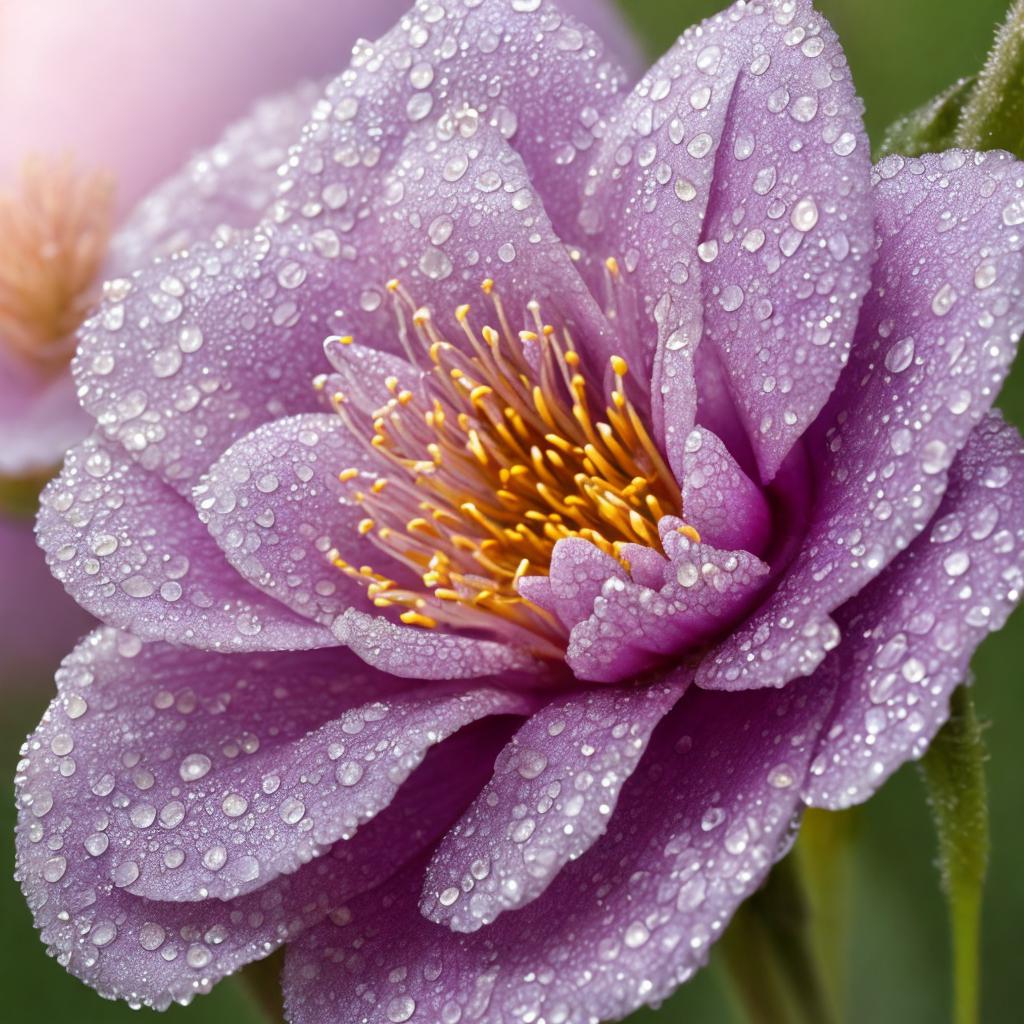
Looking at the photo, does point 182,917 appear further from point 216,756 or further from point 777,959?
point 777,959

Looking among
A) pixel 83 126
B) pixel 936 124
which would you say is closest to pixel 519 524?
pixel 936 124

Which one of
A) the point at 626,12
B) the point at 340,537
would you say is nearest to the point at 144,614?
the point at 340,537

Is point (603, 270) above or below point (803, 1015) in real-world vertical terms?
above

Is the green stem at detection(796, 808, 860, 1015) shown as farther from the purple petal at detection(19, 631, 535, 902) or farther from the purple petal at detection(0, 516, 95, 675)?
the purple petal at detection(0, 516, 95, 675)

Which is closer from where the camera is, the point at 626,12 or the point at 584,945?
the point at 584,945

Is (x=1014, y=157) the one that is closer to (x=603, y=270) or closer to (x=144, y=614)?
(x=603, y=270)

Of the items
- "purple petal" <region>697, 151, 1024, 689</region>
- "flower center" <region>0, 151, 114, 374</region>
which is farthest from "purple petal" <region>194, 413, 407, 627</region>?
"flower center" <region>0, 151, 114, 374</region>
